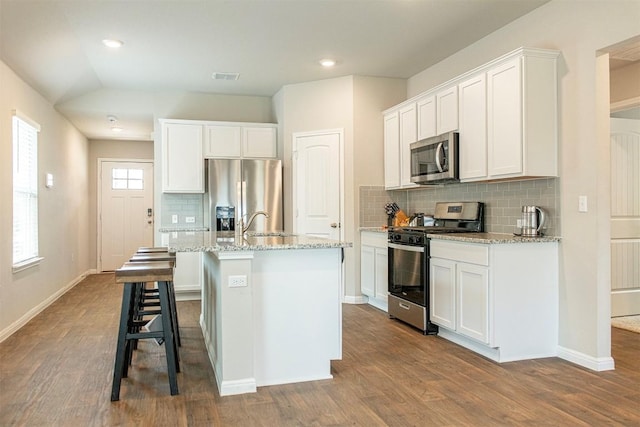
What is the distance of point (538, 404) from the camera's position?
2.67 m

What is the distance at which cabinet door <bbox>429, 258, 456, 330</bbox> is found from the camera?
12.5 ft

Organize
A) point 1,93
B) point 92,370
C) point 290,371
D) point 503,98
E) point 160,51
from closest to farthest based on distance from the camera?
point 290,371
point 92,370
point 503,98
point 1,93
point 160,51

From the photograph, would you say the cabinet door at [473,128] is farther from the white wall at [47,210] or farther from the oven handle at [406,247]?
the white wall at [47,210]

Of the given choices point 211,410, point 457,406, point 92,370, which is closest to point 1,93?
point 92,370

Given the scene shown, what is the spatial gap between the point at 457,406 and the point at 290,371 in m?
1.03

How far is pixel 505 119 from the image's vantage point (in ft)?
11.8

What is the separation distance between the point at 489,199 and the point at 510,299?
1.14 metres

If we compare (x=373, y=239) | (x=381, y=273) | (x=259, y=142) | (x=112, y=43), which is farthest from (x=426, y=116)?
(x=112, y=43)

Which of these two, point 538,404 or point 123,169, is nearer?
point 538,404

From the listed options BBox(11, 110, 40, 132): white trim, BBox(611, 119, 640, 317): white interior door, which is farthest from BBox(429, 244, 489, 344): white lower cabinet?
BBox(11, 110, 40, 132): white trim

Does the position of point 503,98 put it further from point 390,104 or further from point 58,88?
point 58,88

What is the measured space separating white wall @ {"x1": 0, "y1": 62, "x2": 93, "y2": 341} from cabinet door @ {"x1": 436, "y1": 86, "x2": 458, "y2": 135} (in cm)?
387

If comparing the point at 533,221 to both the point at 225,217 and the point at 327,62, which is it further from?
A: the point at 225,217

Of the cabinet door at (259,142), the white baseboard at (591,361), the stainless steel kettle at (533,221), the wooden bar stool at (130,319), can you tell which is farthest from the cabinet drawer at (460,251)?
the cabinet door at (259,142)
